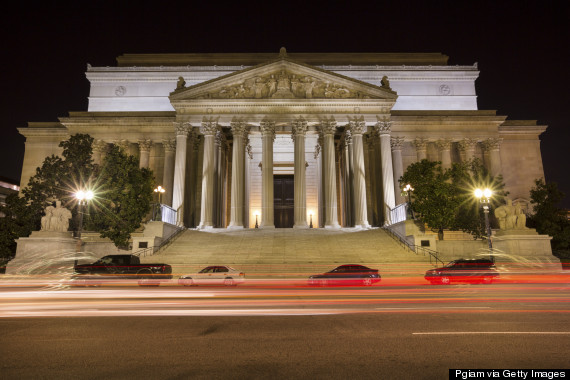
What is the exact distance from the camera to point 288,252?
26.4 meters

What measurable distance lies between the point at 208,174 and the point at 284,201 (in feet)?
47.9

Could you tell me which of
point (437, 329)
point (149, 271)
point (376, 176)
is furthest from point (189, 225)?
point (437, 329)

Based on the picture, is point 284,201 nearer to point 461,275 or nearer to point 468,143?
point 468,143

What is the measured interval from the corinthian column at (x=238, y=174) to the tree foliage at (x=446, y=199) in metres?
15.1

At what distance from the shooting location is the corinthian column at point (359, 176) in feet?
114

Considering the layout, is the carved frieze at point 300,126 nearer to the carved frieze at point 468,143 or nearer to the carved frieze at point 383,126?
the carved frieze at point 383,126

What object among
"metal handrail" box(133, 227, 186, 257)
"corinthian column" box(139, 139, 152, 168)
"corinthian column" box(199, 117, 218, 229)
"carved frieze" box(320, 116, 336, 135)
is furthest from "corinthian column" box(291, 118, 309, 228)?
"corinthian column" box(139, 139, 152, 168)

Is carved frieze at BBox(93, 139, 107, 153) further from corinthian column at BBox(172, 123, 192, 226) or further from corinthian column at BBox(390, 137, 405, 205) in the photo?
corinthian column at BBox(390, 137, 405, 205)

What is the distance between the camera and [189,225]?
37.9m

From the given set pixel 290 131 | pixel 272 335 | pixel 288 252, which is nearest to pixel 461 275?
pixel 288 252

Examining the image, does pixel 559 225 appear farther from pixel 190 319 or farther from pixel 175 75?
pixel 175 75

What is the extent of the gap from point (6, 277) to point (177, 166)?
62.1ft

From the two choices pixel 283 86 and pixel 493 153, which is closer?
pixel 283 86

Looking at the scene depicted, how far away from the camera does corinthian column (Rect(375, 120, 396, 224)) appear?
114ft
